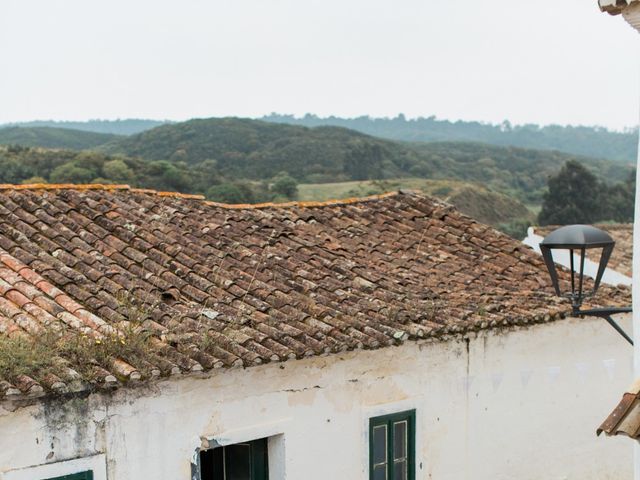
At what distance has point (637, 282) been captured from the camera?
548 centimetres

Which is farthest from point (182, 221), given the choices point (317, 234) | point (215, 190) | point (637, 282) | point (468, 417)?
point (215, 190)

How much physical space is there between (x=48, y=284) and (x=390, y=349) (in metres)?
3.04

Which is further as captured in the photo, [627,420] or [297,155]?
[297,155]

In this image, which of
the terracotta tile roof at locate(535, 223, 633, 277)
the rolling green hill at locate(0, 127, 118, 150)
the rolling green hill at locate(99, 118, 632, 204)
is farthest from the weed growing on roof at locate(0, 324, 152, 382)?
the rolling green hill at locate(0, 127, 118, 150)

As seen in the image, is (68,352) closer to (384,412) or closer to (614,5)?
(384,412)

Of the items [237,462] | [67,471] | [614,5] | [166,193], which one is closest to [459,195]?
[166,193]

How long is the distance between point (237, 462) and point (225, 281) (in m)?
1.60

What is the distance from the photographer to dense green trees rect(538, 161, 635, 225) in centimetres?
4947

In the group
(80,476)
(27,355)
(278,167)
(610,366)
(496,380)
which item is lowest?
(278,167)

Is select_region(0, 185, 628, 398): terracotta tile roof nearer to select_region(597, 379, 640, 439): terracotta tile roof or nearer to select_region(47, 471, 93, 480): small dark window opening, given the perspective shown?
select_region(47, 471, 93, 480): small dark window opening

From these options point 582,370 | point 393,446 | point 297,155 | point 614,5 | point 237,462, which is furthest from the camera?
point 297,155

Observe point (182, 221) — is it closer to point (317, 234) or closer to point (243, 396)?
point (317, 234)

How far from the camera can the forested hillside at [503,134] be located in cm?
13362

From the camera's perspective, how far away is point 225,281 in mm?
8203
